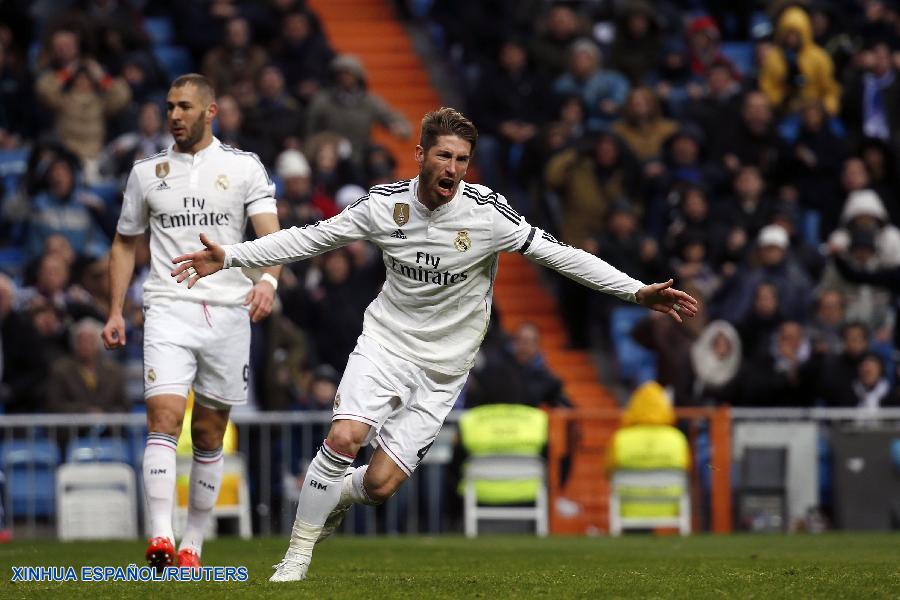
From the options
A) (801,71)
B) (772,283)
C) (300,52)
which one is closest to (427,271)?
(772,283)

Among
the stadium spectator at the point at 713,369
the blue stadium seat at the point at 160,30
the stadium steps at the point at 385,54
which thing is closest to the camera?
the stadium spectator at the point at 713,369

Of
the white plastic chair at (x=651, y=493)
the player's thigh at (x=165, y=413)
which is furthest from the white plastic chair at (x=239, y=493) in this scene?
the player's thigh at (x=165, y=413)

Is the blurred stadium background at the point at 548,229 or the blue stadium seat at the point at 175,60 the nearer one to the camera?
the blurred stadium background at the point at 548,229

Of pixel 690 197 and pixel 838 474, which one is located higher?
pixel 690 197

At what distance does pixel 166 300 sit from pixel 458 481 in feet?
22.5

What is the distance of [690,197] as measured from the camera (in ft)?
64.3

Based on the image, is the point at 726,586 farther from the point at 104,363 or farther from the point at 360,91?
the point at 360,91

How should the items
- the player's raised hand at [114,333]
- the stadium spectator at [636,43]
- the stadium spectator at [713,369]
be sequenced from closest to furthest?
1. the player's raised hand at [114,333]
2. the stadium spectator at [713,369]
3. the stadium spectator at [636,43]

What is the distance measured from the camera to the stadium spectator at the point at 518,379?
691 inches

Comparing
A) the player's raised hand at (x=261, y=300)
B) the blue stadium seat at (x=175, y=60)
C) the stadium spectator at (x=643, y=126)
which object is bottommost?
the player's raised hand at (x=261, y=300)

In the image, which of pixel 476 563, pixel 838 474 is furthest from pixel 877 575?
pixel 838 474

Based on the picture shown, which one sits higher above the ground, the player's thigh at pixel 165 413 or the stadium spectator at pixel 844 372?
the stadium spectator at pixel 844 372

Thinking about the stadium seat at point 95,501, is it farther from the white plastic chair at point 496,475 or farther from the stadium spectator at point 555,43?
the stadium spectator at point 555,43

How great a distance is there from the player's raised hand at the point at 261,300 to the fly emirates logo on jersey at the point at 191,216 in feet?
1.75
